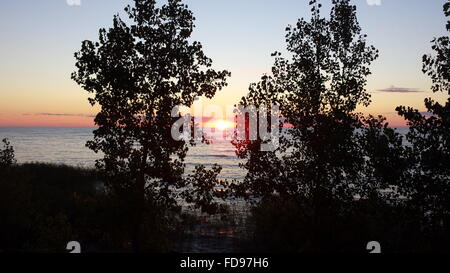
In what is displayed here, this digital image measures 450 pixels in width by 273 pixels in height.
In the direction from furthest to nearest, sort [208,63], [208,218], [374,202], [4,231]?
[208,218], [4,231], [208,63], [374,202]

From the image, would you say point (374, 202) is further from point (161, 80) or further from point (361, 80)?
point (161, 80)

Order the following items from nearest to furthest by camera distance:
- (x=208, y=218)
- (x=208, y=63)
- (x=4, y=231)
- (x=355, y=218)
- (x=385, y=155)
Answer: (x=385, y=155) < (x=208, y=63) < (x=355, y=218) < (x=4, y=231) < (x=208, y=218)

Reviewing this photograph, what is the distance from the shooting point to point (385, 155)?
1555cm

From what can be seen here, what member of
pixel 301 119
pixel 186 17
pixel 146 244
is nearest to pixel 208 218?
pixel 146 244

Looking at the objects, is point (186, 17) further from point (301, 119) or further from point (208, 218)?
point (208, 218)

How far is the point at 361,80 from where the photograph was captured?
65.1 feet

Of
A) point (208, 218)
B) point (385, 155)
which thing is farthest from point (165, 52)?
point (208, 218)

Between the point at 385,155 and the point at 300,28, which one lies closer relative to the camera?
the point at 385,155

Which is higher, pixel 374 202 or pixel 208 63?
pixel 208 63

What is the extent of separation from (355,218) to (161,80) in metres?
12.4

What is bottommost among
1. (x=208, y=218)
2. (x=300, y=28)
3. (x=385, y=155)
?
(x=208, y=218)

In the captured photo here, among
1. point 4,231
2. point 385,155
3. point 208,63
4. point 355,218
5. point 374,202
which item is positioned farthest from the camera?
point 4,231

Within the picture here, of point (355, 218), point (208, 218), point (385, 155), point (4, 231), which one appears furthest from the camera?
point (208, 218)

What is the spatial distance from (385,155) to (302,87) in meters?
5.99
